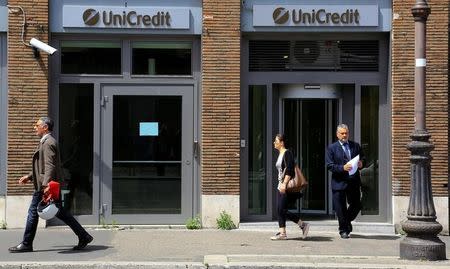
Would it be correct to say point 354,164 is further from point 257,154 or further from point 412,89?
point 257,154

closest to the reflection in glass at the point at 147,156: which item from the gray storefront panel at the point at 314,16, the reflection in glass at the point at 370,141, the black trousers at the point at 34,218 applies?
the gray storefront panel at the point at 314,16

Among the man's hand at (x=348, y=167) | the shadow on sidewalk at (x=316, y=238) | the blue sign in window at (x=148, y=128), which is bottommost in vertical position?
the shadow on sidewalk at (x=316, y=238)

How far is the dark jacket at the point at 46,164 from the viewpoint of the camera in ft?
30.0

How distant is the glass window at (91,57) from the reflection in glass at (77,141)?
0.33 m

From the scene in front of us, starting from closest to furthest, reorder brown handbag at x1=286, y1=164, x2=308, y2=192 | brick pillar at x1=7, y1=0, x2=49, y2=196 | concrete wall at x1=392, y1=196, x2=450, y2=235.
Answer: brown handbag at x1=286, y1=164, x2=308, y2=192 < brick pillar at x1=7, y1=0, x2=49, y2=196 < concrete wall at x1=392, y1=196, x2=450, y2=235

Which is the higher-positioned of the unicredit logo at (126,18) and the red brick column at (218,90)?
the unicredit logo at (126,18)

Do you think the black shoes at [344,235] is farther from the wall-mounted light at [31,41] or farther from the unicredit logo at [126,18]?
the wall-mounted light at [31,41]

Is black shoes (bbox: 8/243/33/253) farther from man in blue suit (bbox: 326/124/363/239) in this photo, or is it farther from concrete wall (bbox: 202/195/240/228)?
man in blue suit (bbox: 326/124/363/239)

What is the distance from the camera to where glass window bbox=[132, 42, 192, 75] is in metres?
12.3

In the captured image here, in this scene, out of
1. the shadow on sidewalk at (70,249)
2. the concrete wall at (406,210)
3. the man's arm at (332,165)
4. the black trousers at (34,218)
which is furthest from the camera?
the concrete wall at (406,210)

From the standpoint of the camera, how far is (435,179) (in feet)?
39.2

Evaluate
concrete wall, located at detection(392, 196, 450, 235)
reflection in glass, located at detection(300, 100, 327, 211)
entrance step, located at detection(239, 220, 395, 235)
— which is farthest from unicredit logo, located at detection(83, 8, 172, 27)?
concrete wall, located at detection(392, 196, 450, 235)

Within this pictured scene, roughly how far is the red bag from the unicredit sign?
13.2ft

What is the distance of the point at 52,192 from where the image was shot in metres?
9.10
